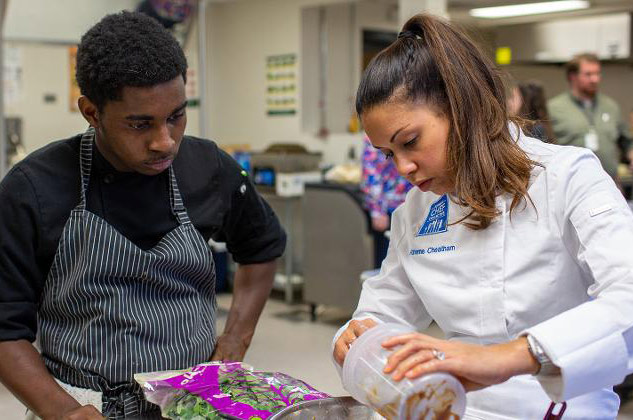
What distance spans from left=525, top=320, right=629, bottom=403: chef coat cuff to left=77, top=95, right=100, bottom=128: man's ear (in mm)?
826

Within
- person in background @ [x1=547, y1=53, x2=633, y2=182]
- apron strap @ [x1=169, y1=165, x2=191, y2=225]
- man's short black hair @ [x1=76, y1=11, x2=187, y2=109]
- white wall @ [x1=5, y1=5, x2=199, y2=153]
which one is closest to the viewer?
man's short black hair @ [x1=76, y1=11, x2=187, y2=109]

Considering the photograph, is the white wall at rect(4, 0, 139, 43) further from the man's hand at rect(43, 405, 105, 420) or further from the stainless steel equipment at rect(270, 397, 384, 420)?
the stainless steel equipment at rect(270, 397, 384, 420)

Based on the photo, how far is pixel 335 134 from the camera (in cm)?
641

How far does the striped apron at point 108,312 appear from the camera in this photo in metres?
1.29

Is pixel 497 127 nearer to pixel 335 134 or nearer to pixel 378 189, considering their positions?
pixel 378 189

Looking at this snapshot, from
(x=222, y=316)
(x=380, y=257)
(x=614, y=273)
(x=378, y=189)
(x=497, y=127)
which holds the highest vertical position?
(x=497, y=127)

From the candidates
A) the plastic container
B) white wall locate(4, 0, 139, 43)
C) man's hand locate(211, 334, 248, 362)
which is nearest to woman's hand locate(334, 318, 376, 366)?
the plastic container

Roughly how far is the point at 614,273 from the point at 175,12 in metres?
3.74

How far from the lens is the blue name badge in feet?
4.15

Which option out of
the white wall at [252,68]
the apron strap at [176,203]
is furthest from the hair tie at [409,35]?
the white wall at [252,68]

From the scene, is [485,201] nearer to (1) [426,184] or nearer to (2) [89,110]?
(1) [426,184]

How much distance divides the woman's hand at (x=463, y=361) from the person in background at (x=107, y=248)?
541 millimetres

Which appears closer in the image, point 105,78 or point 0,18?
point 105,78

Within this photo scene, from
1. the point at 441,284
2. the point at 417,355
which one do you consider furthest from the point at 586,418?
the point at 417,355
